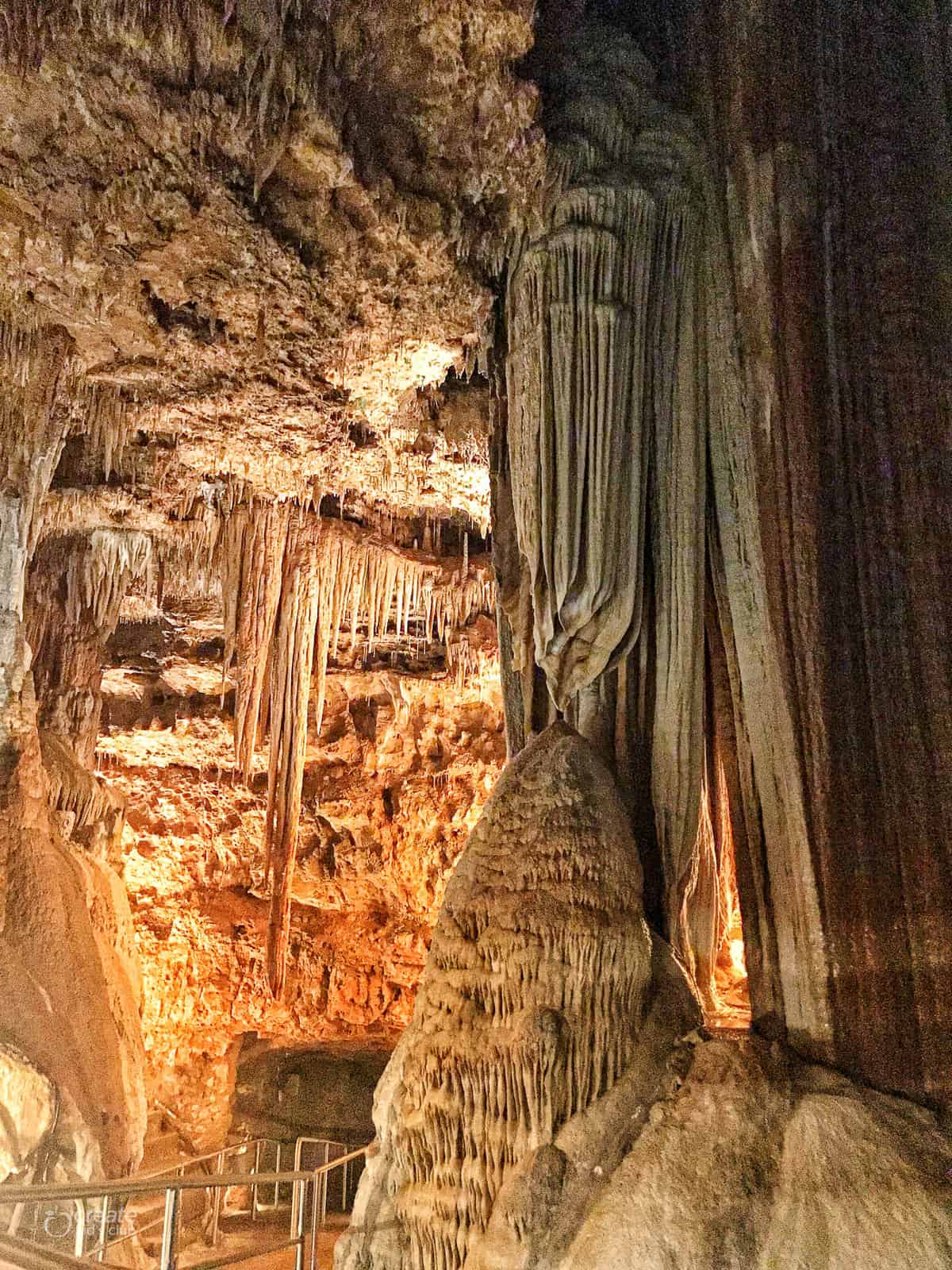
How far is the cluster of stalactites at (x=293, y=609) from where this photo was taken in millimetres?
8039

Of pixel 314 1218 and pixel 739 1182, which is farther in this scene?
pixel 314 1218

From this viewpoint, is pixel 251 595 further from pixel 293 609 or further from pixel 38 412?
pixel 38 412

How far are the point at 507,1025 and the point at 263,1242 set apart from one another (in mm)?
7699

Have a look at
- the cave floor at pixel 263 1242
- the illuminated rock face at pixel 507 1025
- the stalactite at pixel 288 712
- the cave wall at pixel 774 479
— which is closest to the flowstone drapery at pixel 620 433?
the cave wall at pixel 774 479

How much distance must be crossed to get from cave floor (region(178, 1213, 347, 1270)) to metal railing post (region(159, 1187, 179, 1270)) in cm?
592

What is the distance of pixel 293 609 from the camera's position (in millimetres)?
8492

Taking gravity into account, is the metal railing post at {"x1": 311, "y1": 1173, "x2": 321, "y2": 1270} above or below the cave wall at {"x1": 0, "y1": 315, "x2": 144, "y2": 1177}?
below

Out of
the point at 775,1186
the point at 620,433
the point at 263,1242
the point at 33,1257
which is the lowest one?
the point at 263,1242

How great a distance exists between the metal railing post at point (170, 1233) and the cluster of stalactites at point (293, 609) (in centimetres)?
506

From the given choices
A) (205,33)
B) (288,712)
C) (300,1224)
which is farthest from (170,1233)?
(288,712)

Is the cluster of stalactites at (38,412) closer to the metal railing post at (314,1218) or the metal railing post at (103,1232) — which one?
the metal railing post at (103,1232)

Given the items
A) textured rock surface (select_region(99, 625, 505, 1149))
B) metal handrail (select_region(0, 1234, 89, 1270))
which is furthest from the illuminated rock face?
textured rock surface (select_region(99, 625, 505, 1149))

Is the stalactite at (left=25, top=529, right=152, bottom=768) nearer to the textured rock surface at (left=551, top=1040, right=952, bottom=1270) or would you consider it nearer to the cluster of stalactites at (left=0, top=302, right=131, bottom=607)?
the cluster of stalactites at (left=0, top=302, right=131, bottom=607)

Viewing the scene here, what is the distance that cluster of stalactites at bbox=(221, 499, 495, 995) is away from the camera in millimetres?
8039
